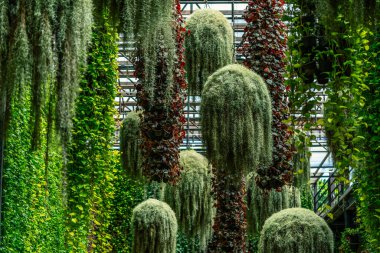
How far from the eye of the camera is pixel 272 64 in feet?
26.8

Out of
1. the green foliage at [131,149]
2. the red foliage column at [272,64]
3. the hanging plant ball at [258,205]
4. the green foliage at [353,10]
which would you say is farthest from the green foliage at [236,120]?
the hanging plant ball at [258,205]

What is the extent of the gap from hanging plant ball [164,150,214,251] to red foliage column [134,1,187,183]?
2.60m

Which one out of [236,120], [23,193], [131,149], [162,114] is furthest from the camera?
[131,149]

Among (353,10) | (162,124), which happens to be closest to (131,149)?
(162,124)

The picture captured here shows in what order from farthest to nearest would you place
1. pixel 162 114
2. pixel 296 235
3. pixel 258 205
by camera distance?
pixel 258 205, pixel 296 235, pixel 162 114

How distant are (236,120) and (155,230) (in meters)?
3.13

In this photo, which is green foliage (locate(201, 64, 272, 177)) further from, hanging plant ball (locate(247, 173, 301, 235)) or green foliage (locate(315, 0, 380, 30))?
hanging plant ball (locate(247, 173, 301, 235))

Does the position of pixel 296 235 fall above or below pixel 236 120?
below

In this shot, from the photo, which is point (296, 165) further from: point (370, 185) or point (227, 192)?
point (370, 185)

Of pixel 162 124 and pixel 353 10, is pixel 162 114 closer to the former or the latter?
pixel 162 124

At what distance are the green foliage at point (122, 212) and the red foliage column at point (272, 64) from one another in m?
7.39

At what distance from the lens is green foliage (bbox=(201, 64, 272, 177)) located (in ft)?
24.3

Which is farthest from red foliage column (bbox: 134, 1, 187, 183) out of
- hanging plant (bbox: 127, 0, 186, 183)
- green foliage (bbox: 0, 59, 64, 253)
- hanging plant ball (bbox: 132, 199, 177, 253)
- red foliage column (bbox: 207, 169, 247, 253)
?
hanging plant ball (bbox: 132, 199, 177, 253)

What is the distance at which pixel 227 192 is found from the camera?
29.7 feet
